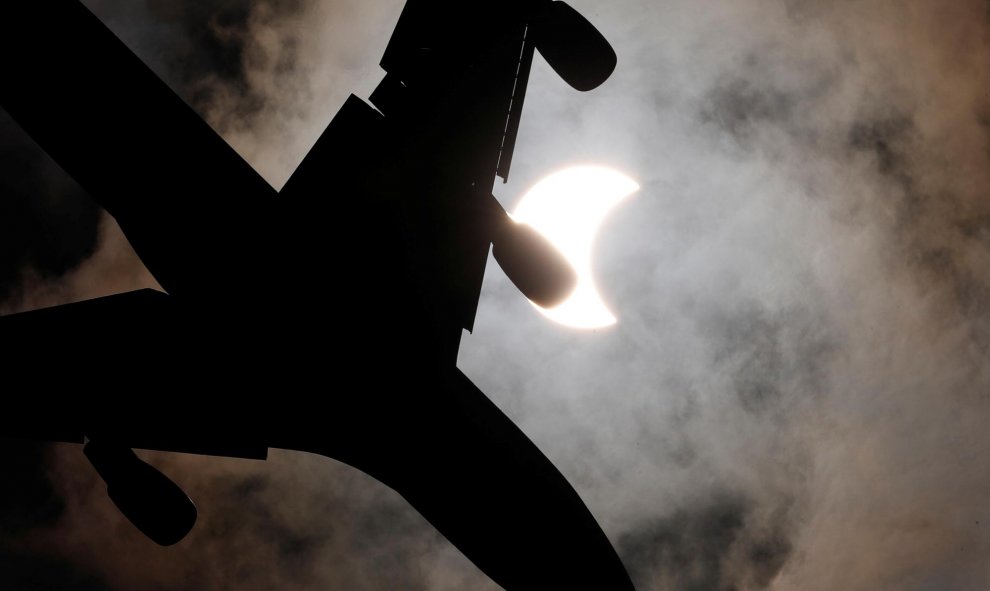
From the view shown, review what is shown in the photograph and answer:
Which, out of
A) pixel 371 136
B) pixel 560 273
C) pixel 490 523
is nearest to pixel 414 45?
pixel 371 136

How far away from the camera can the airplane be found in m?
3.81

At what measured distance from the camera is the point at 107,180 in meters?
3.43

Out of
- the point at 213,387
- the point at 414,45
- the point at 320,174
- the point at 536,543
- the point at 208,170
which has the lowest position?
the point at 536,543

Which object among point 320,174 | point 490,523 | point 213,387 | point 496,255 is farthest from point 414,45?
point 490,523

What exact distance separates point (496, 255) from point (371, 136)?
1.33m

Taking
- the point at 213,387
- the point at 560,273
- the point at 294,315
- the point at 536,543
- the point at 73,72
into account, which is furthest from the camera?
the point at 536,543

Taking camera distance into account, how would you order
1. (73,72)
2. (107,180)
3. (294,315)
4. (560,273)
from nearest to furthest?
1. (73,72)
2. (107,180)
3. (560,273)
4. (294,315)

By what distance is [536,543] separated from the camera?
15.6ft

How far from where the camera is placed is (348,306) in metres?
4.20

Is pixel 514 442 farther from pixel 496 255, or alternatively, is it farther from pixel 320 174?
pixel 320 174

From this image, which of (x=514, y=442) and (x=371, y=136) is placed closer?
(x=371, y=136)

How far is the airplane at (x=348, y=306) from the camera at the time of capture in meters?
3.81

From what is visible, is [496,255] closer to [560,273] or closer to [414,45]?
[560,273]

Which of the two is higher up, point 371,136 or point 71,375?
point 371,136
